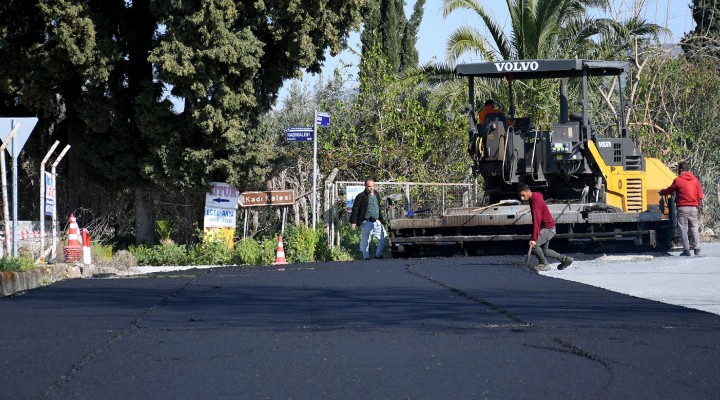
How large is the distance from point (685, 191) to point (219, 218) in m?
9.97

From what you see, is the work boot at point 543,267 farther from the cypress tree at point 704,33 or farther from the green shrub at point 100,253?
the cypress tree at point 704,33

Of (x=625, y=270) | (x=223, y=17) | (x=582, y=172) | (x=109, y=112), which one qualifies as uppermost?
(x=223, y=17)

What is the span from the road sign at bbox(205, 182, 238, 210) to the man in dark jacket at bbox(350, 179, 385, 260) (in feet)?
10.6

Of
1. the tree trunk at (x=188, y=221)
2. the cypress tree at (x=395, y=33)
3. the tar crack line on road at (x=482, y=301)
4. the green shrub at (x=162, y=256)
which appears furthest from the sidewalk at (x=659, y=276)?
the cypress tree at (x=395, y=33)

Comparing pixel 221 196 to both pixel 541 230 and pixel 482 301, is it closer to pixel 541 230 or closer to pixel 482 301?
pixel 541 230

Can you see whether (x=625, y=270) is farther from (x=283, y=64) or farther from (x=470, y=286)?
(x=283, y=64)

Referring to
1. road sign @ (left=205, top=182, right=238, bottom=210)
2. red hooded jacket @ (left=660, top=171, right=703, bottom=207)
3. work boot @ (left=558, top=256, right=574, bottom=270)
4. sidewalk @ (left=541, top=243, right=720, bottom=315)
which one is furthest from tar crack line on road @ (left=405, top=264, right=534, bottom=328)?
road sign @ (left=205, top=182, right=238, bottom=210)

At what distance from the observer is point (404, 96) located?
32250 mm

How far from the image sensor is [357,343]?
28.7 feet

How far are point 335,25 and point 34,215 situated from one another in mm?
8119

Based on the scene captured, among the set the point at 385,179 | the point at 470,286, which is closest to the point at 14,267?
the point at 470,286

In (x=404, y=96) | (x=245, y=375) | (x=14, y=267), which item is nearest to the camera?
(x=245, y=375)

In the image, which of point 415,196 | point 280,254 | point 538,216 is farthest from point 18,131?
point 415,196

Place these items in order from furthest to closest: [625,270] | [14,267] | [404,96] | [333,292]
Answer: [404,96] → [625,270] → [14,267] → [333,292]
